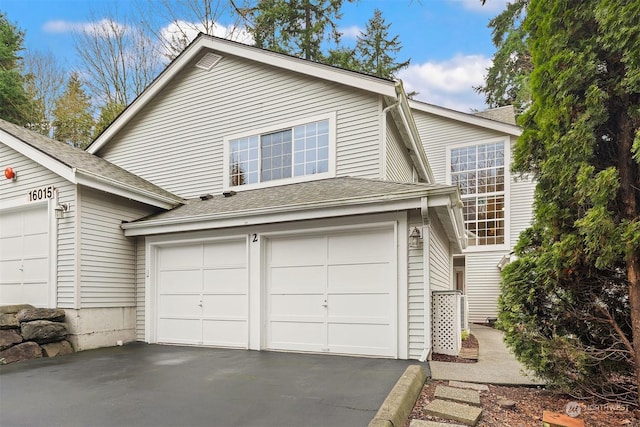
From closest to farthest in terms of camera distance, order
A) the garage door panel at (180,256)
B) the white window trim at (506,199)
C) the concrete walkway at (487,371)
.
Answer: the concrete walkway at (487,371) < the garage door panel at (180,256) < the white window trim at (506,199)

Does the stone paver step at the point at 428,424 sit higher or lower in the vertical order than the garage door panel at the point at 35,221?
lower

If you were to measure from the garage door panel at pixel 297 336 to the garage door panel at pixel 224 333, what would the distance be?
62cm

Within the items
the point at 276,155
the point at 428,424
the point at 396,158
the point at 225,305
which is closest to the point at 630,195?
the point at 428,424

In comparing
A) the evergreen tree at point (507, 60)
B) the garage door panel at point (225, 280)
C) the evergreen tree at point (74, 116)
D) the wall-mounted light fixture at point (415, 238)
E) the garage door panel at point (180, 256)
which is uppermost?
the evergreen tree at point (507, 60)

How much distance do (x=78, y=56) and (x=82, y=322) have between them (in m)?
15.7

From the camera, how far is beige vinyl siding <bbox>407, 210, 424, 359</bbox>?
19.7 ft

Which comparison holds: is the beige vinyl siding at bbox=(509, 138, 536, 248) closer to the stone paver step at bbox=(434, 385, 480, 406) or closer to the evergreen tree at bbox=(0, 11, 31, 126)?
the stone paver step at bbox=(434, 385, 480, 406)

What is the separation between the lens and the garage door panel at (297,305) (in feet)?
22.3

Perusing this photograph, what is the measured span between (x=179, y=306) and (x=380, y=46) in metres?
21.5

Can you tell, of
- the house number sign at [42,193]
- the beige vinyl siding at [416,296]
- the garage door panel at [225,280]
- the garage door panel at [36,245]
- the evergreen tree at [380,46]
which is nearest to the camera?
the beige vinyl siding at [416,296]

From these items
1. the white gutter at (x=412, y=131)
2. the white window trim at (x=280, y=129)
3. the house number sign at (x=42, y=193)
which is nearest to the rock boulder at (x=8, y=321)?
the house number sign at (x=42, y=193)

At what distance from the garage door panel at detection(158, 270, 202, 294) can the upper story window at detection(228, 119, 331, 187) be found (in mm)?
2376

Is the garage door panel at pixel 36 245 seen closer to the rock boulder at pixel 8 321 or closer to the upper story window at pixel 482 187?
the rock boulder at pixel 8 321

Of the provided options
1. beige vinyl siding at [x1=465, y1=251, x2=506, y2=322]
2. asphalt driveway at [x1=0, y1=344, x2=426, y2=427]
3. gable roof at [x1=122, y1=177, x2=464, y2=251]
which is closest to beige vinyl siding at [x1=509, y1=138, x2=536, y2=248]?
beige vinyl siding at [x1=465, y1=251, x2=506, y2=322]
